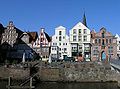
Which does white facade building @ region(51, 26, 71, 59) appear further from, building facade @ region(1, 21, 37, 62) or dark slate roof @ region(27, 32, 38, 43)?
dark slate roof @ region(27, 32, 38, 43)

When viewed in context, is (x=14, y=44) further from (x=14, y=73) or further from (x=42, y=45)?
(x=14, y=73)

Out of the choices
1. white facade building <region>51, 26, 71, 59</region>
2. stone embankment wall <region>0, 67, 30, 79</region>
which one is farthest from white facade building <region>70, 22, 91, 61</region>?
stone embankment wall <region>0, 67, 30, 79</region>

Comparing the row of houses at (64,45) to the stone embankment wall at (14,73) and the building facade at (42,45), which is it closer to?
the building facade at (42,45)

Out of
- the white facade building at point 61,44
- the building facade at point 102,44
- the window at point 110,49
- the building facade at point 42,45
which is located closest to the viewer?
the window at point 110,49

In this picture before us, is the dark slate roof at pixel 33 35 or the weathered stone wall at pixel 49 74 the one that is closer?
the weathered stone wall at pixel 49 74

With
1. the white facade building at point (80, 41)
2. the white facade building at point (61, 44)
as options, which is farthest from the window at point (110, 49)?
the white facade building at point (61, 44)

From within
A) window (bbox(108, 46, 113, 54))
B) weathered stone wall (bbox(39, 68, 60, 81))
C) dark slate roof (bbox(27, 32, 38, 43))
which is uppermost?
dark slate roof (bbox(27, 32, 38, 43))

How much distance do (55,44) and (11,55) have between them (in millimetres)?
13452

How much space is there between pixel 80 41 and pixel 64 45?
4777 mm

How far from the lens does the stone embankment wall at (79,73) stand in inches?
2240

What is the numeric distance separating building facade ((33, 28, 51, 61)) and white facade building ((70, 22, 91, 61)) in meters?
7.31

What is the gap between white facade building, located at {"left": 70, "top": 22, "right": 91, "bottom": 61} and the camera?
260 ft

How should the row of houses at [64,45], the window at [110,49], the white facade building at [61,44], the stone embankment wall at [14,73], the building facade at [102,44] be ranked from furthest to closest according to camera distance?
the white facade building at [61,44] < the row of houses at [64,45] < the building facade at [102,44] < the window at [110,49] < the stone embankment wall at [14,73]

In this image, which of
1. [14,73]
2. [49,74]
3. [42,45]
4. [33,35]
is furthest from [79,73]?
[33,35]
